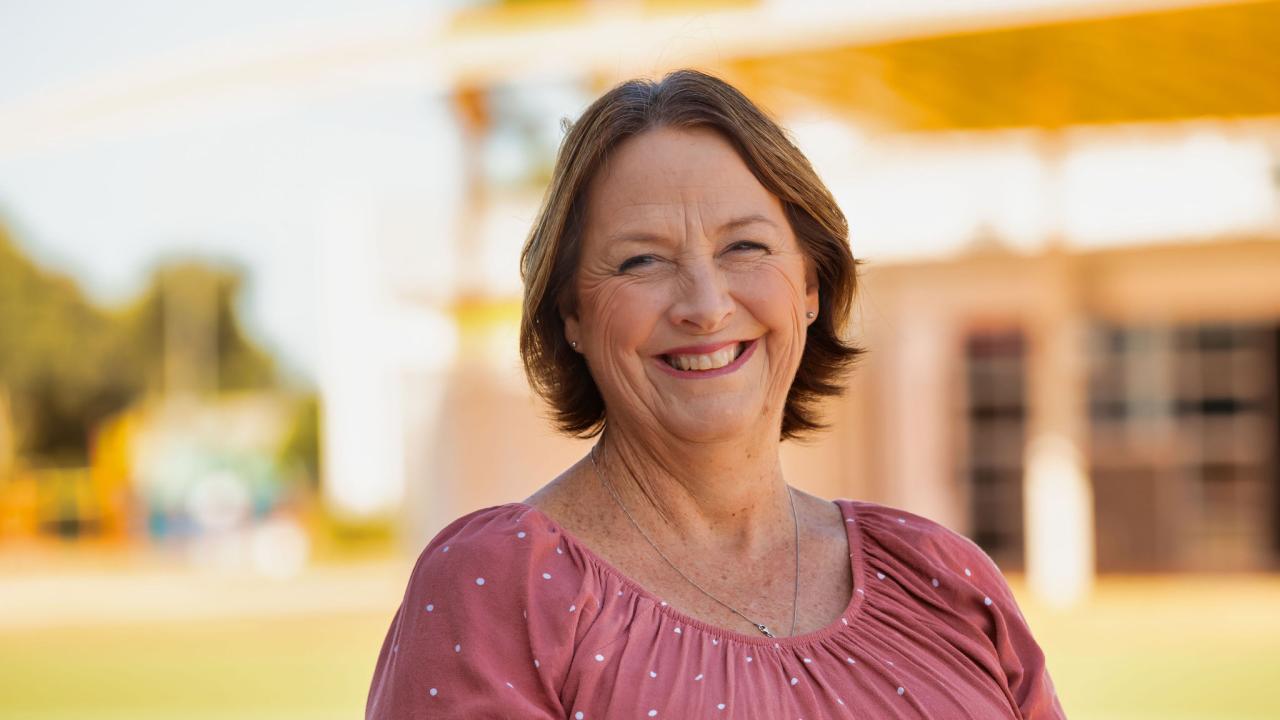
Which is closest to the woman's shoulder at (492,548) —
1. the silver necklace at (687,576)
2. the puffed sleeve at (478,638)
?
the puffed sleeve at (478,638)

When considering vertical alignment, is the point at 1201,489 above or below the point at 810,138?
below

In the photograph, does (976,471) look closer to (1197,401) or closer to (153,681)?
(1197,401)

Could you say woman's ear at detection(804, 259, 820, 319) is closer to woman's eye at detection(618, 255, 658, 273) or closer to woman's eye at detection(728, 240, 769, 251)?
woman's eye at detection(728, 240, 769, 251)

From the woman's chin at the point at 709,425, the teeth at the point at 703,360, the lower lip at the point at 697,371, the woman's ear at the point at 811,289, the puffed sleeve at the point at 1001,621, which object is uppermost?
the woman's ear at the point at 811,289

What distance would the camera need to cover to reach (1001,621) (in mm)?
2229

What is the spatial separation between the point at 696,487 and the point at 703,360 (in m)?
0.20

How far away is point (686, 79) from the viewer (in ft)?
7.04

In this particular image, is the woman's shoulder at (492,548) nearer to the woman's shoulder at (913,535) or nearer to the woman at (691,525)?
the woman at (691,525)

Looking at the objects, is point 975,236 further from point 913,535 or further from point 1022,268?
point 913,535

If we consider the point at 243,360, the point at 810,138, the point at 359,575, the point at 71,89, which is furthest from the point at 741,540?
the point at 243,360

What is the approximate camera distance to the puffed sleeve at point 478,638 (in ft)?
5.94

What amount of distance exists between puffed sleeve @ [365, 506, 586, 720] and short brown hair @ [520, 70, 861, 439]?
41 cm

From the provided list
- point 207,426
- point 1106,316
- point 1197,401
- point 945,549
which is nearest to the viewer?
point 945,549

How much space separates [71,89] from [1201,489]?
12.5 metres
